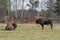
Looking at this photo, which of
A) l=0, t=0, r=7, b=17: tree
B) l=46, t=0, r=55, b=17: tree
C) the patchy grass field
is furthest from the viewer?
l=0, t=0, r=7, b=17: tree

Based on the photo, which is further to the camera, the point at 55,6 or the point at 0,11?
the point at 0,11

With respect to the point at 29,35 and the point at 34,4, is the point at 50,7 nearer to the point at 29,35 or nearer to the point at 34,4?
the point at 34,4

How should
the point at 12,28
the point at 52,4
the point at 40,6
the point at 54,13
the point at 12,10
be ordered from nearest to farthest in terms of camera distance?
the point at 12,28 → the point at 54,13 → the point at 52,4 → the point at 12,10 → the point at 40,6

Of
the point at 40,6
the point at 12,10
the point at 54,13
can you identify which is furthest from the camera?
the point at 40,6

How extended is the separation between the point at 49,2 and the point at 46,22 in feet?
154

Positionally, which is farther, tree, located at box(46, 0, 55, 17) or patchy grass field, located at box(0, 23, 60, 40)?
tree, located at box(46, 0, 55, 17)

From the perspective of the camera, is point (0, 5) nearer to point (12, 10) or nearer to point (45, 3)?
point (12, 10)

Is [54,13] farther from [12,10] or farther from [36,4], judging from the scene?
[36,4]

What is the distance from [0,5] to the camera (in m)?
70.4

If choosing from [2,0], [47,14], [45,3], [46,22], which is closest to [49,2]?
[45,3]

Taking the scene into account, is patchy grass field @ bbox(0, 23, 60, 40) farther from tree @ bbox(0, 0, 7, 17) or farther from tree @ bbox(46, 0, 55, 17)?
tree @ bbox(0, 0, 7, 17)

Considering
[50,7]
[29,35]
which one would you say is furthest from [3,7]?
[29,35]

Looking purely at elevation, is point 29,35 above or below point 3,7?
above

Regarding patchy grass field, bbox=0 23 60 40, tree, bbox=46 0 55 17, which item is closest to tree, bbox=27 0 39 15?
tree, bbox=46 0 55 17
